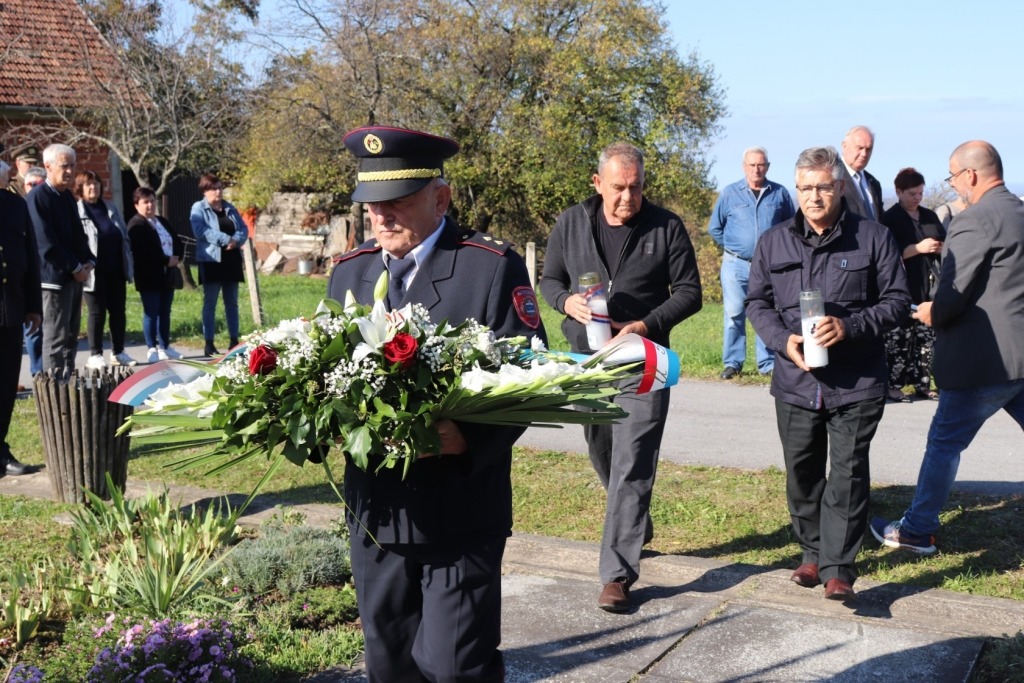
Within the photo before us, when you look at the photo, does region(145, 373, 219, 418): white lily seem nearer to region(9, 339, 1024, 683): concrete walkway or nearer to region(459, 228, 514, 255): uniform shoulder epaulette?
region(459, 228, 514, 255): uniform shoulder epaulette

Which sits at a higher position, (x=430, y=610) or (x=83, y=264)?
(x=83, y=264)

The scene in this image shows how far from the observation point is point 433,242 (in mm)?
3258

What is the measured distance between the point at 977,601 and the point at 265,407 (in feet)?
12.0

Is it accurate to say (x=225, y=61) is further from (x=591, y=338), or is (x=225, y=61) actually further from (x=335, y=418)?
(x=335, y=418)

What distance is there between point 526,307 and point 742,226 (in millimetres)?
8208

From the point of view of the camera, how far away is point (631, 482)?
5.26 metres

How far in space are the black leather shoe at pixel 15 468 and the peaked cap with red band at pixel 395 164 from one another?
5.49 m

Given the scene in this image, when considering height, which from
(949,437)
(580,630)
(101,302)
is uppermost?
(101,302)

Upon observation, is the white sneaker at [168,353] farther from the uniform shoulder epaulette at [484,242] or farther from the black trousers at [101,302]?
the uniform shoulder epaulette at [484,242]

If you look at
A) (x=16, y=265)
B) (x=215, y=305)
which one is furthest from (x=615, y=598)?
(x=215, y=305)

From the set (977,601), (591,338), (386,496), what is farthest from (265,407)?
(977,601)

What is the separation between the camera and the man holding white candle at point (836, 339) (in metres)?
5.05

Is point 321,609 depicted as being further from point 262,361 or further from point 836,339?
point 836,339

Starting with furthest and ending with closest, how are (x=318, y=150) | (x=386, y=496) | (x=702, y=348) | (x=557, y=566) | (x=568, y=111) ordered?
(x=318, y=150) < (x=568, y=111) < (x=702, y=348) < (x=557, y=566) < (x=386, y=496)
